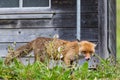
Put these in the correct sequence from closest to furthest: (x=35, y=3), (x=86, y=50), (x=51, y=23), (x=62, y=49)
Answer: (x=62, y=49) → (x=86, y=50) → (x=51, y=23) → (x=35, y=3)

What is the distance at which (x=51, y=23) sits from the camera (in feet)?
33.8

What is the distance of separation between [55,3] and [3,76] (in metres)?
3.82

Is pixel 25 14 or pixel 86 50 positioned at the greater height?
pixel 25 14

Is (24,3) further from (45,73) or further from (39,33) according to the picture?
(45,73)

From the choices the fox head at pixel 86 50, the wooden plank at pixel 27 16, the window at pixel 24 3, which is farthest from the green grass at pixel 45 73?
the window at pixel 24 3

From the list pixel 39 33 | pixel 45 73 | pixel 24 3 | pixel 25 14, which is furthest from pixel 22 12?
pixel 45 73

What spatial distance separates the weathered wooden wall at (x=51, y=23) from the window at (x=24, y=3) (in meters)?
0.15

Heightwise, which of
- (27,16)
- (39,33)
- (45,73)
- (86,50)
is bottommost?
(45,73)

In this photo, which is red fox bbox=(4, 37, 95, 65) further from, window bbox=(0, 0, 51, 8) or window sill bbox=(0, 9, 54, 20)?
window bbox=(0, 0, 51, 8)

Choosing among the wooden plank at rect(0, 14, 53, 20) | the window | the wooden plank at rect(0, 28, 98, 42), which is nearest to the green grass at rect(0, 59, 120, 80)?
the wooden plank at rect(0, 28, 98, 42)

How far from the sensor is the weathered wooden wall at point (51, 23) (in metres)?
10.2

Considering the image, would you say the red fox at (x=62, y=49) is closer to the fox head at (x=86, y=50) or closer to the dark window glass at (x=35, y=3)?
the fox head at (x=86, y=50)

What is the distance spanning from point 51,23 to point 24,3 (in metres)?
0.68

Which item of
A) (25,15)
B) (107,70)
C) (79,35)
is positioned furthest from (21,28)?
(107,70)
